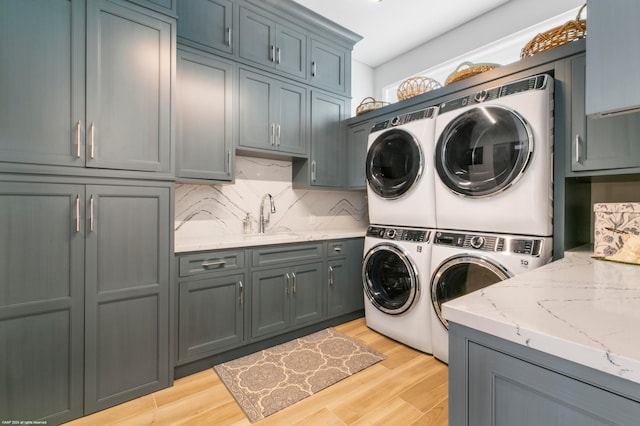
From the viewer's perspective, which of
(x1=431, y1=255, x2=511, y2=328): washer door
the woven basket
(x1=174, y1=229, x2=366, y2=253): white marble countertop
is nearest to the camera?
(x1=431, y1=255, x2=511, y2=328): washer door

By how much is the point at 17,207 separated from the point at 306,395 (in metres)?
1.86

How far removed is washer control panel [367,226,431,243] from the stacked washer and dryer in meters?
0.02

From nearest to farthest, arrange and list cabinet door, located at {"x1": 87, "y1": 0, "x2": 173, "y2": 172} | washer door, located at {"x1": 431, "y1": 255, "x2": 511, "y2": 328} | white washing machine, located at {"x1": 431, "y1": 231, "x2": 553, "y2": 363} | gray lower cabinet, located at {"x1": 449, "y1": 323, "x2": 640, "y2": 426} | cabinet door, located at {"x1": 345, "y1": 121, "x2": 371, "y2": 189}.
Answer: gray lower cabinet, located at {"x1": 449, "y1": 323, "x2": 640, "y2": 426} < cabinet door, located at {"x1": 87, "y1": 0, "x2": 173, "y2": 172} < white washing machine, located at {"x1": 431, "y1": 231, "x2": 553, "y2": 363} < washer door, located at {"x1": 431, "y1": 255, "x2": 511, "y2": 328} < cabinet door, located at {"x1": 345, "y1": 121, "x2": 371, "y2": 189}

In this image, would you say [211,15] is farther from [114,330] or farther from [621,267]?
[621,267]

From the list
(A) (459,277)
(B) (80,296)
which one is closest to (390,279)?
(A) (459,277)

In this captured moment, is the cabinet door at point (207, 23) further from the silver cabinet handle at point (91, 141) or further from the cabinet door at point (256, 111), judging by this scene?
the silver cabinet handle at point (91, 141)

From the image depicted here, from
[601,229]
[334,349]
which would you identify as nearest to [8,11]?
[334,349]

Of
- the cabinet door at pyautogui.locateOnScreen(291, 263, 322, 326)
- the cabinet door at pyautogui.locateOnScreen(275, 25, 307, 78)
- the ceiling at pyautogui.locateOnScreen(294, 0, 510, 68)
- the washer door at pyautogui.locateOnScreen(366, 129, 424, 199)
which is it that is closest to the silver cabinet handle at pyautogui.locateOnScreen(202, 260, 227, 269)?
the cabinet door at pyautogui.locateOnScreen(291, 263, 322, 326)

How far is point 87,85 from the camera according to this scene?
165 centimetres

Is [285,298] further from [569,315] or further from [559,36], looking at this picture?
[559,36]

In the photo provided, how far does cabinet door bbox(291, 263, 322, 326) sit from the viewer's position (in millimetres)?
2574

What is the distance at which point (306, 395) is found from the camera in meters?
1.84

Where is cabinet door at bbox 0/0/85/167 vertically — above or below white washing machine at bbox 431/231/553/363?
above

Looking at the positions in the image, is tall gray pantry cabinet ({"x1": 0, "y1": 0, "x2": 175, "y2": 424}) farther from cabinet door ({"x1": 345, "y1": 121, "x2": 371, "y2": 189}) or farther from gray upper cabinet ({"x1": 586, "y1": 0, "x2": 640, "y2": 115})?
gray upper cabinet ({"x1": 586, "y1": 0, "x2": 640, "y2": 115})
